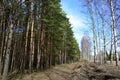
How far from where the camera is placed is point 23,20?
2438 cm

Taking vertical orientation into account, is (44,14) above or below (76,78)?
above

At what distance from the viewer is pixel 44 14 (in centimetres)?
2409

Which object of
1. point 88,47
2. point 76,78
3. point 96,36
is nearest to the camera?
point 76,78

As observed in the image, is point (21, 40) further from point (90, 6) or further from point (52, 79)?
point (52, 79)

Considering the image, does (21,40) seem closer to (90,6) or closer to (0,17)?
(0,17)

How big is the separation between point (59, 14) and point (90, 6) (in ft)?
18.0

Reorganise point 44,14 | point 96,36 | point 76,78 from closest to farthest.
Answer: point 76,78, point 44,14, point 96,36

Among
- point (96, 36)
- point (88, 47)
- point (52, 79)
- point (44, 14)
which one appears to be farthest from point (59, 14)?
point (88, 47)

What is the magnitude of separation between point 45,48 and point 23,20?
19.0 ft

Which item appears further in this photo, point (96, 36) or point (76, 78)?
point (96, 36)

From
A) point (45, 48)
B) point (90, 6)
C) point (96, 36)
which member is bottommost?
point (45, 48)

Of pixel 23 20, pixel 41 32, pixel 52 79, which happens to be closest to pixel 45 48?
pixel 41 32

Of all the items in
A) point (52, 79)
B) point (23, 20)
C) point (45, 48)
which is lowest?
point (52, 79)

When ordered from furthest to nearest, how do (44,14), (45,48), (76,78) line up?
(45,48) → (44,14) → (76,78)
